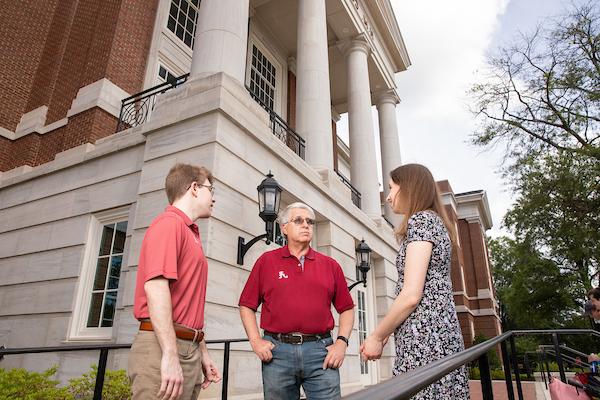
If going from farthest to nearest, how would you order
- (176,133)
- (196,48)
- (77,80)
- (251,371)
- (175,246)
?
(77,80) → (196,48) → (176,133) → (251,371) → (175,246)

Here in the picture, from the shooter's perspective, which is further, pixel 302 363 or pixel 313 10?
pixel 313 10

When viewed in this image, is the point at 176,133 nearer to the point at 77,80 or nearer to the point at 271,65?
the point at 77,80

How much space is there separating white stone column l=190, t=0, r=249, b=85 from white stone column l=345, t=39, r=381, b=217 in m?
6.66

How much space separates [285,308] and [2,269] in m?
7.59

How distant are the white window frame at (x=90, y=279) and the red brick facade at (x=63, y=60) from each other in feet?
6.73

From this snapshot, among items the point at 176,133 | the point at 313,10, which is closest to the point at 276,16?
the point at 313,10

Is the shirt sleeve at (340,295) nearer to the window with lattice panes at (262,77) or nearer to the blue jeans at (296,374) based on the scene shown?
the blue jeans at (296,374)

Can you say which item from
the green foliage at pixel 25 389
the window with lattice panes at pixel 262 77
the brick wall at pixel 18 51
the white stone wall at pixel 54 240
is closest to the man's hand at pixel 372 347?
the green foliage at pixel 25 389

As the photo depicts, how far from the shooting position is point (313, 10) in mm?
11250

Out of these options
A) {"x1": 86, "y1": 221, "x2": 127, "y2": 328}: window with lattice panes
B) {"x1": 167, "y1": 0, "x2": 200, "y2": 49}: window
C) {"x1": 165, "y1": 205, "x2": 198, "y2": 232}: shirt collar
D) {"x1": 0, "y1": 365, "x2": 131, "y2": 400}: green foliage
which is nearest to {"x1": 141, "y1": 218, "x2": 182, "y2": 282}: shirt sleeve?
{"x1": 165, "y1": 205, "x2": 198, "y2": 232}: shirt collar

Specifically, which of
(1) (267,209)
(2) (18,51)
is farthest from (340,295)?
(2) (18,51)

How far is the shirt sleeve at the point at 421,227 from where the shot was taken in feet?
6.98

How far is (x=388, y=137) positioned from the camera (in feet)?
53.3

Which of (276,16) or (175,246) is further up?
(276,16)
